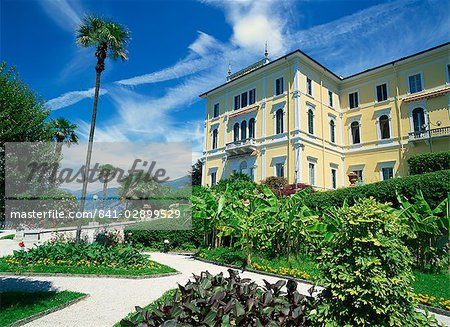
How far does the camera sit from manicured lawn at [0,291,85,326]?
4.66 m

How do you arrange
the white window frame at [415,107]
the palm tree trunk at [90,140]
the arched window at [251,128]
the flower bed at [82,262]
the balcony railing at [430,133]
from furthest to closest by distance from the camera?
the arched window at [251,128]
the white window frame at [415,107]
the balcony railing at [430,133]
the palm tree trunk at [90,140]
the flower bed at [82,262]

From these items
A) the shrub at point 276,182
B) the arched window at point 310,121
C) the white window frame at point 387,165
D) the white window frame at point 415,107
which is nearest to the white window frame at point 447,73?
the white window frame at point 415,107

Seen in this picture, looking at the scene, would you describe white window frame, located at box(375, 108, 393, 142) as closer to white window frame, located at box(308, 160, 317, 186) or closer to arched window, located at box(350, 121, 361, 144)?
arched window, located at box(350, 121, 361, 144)

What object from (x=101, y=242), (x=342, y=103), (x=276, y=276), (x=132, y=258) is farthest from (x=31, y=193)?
(x=342, y=103)

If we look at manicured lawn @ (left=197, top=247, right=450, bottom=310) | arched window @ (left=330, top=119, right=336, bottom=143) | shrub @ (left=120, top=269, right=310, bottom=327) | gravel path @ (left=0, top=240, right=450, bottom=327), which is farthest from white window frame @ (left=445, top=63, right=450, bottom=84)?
shrub @ (left=120, top=269, right=310, bottom=327)

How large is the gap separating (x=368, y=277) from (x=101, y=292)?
587 cm

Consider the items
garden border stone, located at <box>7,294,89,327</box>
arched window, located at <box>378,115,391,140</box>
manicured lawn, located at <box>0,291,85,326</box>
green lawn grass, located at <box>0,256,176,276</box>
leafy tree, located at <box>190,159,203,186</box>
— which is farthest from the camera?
leafy tree, located at <box>190,159,203,186</box>

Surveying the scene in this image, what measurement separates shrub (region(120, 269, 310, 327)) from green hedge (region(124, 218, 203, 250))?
11281 mm

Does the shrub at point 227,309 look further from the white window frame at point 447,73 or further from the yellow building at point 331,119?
the white window frame at point 447,73

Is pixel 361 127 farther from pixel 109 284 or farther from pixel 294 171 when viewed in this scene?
pixel 109 284

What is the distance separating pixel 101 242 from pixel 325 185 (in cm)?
1933

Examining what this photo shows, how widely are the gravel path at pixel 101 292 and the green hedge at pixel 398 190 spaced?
5016 mm

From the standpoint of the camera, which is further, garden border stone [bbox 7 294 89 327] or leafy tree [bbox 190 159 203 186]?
leafy tree [bbox 190 159 203 186]

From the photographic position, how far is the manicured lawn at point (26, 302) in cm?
466
